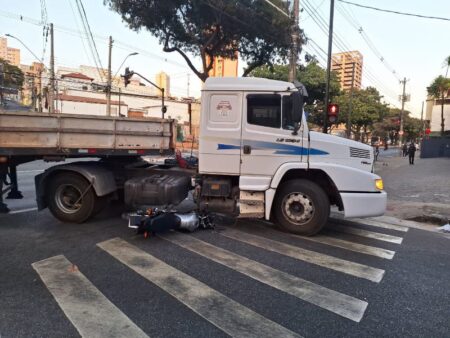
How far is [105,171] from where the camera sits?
7.46m

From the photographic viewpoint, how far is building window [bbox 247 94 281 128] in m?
6.55

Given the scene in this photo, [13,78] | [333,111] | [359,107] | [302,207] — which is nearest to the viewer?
[302,207]

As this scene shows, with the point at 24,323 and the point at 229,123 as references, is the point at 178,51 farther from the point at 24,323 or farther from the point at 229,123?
the point at 24,323

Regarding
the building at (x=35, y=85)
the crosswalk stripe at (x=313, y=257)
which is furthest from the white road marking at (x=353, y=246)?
the building at (x=35, y=85)

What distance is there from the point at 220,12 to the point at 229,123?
11460mm

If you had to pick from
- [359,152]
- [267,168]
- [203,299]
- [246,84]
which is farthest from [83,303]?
[359,152]

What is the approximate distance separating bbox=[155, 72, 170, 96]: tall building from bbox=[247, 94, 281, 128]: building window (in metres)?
75.0

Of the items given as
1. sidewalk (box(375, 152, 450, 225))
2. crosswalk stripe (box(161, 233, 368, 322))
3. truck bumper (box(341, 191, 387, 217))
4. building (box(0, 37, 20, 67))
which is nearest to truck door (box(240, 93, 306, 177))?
truck bumper (box(341, 191, 387, 217))

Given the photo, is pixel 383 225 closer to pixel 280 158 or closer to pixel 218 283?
pixel 280 158

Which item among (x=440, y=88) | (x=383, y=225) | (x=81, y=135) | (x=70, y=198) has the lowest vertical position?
(x=383, y=225)

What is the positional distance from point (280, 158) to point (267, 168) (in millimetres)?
298

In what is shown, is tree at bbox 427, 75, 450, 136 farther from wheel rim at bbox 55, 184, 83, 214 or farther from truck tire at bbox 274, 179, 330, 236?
wheel rim at bbox 55, 184, 83, 214

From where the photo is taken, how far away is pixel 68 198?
7.32 m

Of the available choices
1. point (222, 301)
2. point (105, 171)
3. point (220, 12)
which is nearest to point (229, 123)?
point (105, 171)
